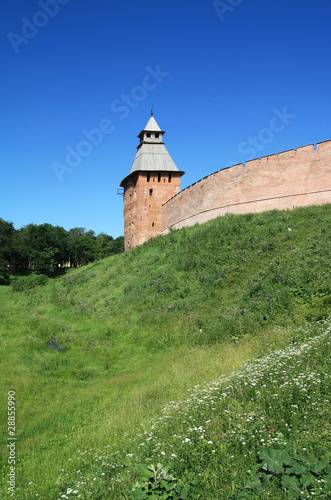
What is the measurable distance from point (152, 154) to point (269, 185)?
16.5 meters

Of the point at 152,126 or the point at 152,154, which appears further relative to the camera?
the point at 152,126

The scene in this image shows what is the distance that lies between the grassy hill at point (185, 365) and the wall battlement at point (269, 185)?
143 centimetres

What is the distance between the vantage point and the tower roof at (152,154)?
30219 millimetres

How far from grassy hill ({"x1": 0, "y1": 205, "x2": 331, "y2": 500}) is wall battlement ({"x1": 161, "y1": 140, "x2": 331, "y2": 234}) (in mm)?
1434

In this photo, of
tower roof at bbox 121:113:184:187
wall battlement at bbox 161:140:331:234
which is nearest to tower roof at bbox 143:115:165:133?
tower roof at bbox 121:113:184:187

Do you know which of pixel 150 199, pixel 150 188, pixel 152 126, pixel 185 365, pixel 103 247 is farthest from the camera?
pixel 103 247

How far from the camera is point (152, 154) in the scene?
102 feet

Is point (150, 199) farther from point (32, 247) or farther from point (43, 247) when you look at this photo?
point (32, 247)

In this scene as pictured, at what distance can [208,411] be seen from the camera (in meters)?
4.19

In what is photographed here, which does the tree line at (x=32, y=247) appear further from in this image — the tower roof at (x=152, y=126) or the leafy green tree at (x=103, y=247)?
the tower roof at (x=152, y=126)

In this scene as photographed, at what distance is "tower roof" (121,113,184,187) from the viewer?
30219 millimetres

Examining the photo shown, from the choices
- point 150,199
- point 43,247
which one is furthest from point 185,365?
point 43,247

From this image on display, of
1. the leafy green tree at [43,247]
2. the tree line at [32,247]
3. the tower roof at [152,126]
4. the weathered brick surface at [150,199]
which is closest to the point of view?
the weathered brick surface at [150,199]

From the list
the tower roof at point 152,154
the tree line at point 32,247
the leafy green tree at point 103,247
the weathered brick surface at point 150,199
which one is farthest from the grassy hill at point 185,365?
the leafy green tree at point 103,247
